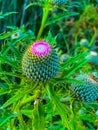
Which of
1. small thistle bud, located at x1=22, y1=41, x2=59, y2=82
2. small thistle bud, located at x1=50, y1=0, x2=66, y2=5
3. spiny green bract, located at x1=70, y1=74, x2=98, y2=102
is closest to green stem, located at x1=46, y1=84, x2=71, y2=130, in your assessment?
small thistle bud, located at x1=22, y1=41, x2=59, y2=82

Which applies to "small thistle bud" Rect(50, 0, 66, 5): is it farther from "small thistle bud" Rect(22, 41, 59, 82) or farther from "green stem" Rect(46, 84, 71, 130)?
"green stem" Rect(46, 84, 71, 130)

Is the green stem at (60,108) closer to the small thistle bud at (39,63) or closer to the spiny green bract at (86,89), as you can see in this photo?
the small thistle bud at (39,63)

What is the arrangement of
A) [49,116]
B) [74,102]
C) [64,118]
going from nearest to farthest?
[64,118] → [74,102] → [49,116]

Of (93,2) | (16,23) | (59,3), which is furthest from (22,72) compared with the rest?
(93,2)

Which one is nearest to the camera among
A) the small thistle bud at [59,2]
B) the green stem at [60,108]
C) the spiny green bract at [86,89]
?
the green stem at [60,108]

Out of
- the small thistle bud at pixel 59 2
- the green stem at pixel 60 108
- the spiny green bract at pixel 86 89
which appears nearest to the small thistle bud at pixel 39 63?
the green stem at pixel 60 108

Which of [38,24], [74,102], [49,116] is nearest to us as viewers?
[74,102]

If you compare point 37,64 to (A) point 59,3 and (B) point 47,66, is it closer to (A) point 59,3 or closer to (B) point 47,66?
(B) point 47,66
